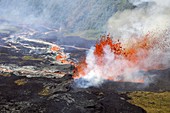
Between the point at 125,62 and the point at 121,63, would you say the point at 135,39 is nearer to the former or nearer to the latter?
the point at 125,62

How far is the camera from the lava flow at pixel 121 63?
3584 inches

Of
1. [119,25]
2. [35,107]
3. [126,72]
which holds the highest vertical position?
[119,25]

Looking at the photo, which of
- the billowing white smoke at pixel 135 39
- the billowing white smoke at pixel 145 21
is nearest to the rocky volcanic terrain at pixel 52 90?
the billowing white smoke at pixel 135 39

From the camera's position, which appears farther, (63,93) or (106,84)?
(106,84)

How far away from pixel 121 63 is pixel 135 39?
40.2 metres

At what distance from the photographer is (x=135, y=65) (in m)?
111

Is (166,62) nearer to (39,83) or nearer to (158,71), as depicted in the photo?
(158,71)

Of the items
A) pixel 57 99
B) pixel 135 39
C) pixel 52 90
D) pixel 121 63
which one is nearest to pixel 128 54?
pixel 121 63

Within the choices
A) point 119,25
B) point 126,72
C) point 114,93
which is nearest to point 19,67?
point 126,72

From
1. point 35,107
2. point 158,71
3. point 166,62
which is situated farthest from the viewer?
point 166,62

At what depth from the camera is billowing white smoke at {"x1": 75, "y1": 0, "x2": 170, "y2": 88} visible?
300ft

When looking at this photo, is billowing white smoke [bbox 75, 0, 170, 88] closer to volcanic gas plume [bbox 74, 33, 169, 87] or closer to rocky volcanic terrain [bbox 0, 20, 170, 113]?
volcanic gas plume [bbox 74, 33, 169, 87]

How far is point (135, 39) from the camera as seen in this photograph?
14462 centimetres

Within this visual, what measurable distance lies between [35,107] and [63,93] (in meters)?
11.6
